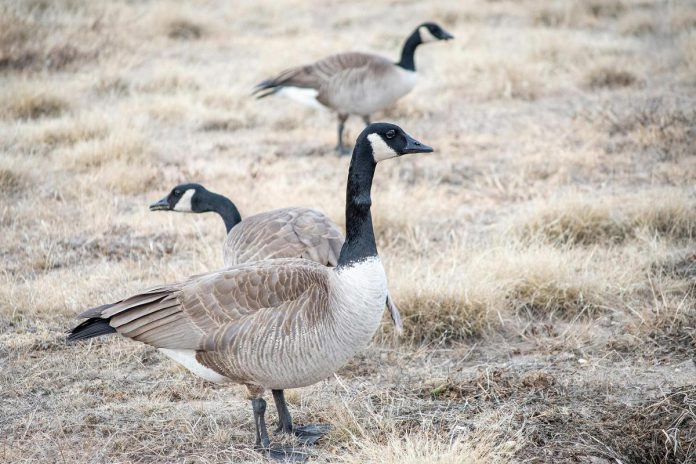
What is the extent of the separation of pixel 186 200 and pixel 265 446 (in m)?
2.56

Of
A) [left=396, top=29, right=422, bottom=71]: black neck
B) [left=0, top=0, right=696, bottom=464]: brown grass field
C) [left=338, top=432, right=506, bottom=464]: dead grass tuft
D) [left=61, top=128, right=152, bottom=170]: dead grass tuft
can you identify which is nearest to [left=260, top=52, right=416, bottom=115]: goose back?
[left=396, top=29, right=422, bottom=71]: black neck

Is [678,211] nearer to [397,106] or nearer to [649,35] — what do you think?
[397,106]

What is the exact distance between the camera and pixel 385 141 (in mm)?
4254

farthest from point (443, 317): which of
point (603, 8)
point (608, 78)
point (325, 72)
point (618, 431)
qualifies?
point (603, 8)

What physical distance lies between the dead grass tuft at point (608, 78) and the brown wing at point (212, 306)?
7.97 m

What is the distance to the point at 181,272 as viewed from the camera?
604cm

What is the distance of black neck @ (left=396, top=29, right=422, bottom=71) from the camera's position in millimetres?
9719

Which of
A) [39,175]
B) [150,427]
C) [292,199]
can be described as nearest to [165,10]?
[39,175]

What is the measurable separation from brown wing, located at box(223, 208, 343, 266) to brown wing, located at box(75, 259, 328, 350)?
0.83 m

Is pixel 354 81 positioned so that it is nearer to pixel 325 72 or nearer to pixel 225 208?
pixel 325 72

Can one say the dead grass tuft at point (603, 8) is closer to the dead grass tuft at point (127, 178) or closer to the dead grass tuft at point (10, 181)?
the dead grass tuft at point (127, 178)

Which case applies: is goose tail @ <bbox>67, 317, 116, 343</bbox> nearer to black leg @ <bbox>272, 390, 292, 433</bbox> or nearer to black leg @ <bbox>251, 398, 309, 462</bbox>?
A: black leg @ <bbox>251, 398, 309, 462</bbox>

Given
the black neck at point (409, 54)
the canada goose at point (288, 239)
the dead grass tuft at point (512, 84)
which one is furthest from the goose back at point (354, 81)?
the canada goose at point (288, 239)

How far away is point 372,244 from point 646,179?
475 cm
